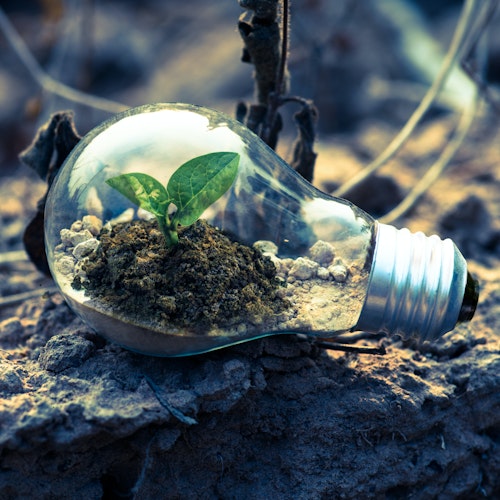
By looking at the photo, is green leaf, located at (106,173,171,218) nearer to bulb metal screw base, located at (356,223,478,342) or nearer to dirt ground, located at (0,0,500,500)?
dirt ground, located at (0,0,500,500)

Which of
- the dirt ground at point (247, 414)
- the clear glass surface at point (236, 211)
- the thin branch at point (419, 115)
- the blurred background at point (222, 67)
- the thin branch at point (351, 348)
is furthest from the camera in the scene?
the blurred background at point (222, 67)

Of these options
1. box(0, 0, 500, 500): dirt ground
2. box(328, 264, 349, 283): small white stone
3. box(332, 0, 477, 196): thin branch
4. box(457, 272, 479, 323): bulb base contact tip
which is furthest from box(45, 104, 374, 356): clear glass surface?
box(332, 0, 477, 196): thin branch

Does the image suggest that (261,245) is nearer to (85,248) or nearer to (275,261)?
(275,261)

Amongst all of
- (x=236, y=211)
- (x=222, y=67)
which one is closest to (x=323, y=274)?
(x=236, y=211)

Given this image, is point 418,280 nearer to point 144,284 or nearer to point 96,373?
point 144,284

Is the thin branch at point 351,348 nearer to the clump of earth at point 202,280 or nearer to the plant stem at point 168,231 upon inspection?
the clump of earth at point 202,280

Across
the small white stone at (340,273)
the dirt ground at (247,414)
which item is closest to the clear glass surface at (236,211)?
the small white stone at (340,273)

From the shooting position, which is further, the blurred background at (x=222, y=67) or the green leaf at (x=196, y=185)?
the blurred background at (x=222, y=67)

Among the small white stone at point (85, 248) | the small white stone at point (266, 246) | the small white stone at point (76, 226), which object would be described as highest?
the small white stone at point (266, 246)
